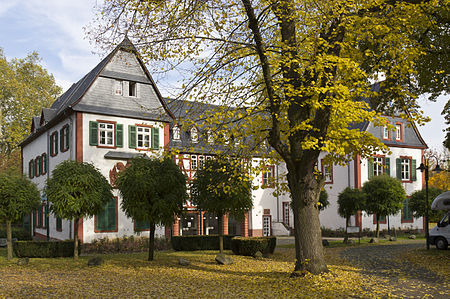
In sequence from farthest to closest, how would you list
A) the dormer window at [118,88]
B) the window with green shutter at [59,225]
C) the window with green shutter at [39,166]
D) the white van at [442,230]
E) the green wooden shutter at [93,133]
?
the window with green shutter at [39,166] < the window with green shutter at [59,225] < the dormer window at [118,88] < the green wooden shutter at [93,133] < the white van at [442,230]

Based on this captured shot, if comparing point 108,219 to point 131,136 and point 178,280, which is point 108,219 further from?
point 178,280

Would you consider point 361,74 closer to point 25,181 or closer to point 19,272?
point 19,272

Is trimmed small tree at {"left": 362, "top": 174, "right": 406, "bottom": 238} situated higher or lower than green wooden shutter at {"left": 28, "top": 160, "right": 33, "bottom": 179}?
lower

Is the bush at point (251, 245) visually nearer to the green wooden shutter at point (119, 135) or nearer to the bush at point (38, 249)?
the bush at point (38, 249)

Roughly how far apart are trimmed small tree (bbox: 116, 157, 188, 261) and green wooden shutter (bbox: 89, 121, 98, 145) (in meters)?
7.16

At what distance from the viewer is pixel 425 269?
14312mm

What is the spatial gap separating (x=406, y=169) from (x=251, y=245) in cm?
2244

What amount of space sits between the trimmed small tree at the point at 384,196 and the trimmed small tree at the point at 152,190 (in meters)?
15.1

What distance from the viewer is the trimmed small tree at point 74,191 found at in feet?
55.9

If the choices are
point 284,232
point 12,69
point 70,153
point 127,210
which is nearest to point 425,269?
point 127,210

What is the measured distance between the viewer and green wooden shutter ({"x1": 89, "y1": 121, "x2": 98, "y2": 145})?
23750mm

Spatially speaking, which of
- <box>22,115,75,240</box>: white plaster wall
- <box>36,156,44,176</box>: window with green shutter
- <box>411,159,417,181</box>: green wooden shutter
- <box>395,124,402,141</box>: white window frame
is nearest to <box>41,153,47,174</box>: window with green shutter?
<box>22,115,75,240</box>: white plaster wall

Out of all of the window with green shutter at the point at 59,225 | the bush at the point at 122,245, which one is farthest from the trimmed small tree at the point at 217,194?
the window with green shutter at the point at 59,225

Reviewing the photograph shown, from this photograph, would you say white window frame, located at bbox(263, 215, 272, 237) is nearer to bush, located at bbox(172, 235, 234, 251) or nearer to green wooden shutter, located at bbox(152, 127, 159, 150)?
bush, located at bbox(172, 235, 234, 251)
